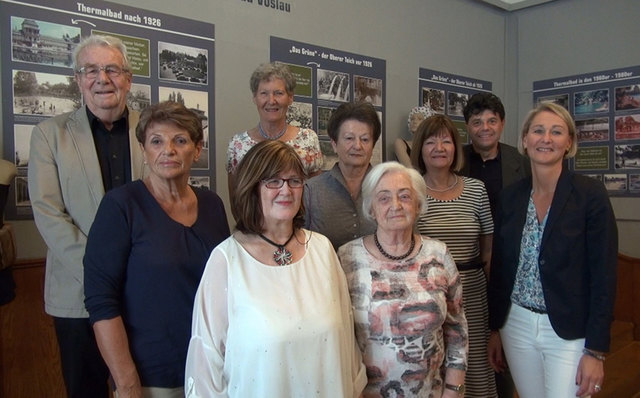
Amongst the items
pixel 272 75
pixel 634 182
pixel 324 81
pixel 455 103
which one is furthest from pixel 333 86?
pixel 634 182

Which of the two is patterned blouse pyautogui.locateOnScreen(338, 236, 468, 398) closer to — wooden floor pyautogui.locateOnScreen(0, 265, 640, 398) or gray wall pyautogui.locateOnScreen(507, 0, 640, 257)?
wooden floor pyautogui.locateOnScreen(0, 265, 640, 398)

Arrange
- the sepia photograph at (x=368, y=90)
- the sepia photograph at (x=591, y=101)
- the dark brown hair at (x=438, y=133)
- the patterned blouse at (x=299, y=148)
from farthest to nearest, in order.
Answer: the sepia photograph at (x=591, y=101), the sepia photograph at (x=368, y=90), the patterned blouse at (x=299, y=148), the dark brown hair at (x=438, y=133)

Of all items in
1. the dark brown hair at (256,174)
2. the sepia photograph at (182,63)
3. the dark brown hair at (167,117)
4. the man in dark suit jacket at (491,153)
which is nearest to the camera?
the dark brown hair at (256,174)

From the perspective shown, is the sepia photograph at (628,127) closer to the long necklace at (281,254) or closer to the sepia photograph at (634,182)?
the sepia photograph at (634,182)

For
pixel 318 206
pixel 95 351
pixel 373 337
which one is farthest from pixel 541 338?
pixel 95 351

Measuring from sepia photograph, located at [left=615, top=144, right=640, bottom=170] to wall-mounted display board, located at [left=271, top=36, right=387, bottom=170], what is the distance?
2.53 m

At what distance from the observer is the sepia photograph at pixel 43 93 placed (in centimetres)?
258

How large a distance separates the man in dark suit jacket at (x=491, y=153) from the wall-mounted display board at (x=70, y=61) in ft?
5.65

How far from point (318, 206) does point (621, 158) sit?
13.8 ft

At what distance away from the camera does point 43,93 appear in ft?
8.70

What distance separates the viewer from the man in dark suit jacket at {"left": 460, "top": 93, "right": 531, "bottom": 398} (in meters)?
2.80

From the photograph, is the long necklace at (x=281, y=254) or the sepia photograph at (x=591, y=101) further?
the sepia photograph at (x=591, y=101)

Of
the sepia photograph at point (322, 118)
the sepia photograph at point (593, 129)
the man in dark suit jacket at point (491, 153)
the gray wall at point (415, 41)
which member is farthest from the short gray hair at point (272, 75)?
the sepia photograph at point (593, 129)

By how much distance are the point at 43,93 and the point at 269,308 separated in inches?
80.5
